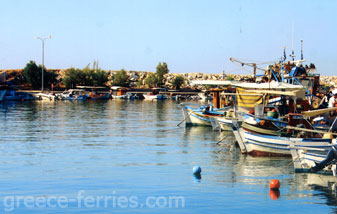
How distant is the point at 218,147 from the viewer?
3353cm

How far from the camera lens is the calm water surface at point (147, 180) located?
704 inches

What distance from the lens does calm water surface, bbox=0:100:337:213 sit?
17875 millimetres

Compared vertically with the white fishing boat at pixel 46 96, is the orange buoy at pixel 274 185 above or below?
below

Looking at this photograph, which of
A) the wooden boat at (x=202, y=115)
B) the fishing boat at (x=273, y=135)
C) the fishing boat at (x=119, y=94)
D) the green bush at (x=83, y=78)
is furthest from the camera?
the green bush at (x=83, y=78)

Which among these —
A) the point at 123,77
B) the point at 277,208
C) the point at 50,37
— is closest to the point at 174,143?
the point at 277,208

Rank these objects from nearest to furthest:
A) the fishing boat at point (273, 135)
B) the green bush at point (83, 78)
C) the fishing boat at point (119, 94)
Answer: the fishing boat at point (273, 135)
the fishing boat at point (119, 94)
the green bush at point (83, 78)

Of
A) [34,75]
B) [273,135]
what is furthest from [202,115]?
[34,75]

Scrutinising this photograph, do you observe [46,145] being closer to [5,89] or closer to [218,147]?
[218,147]

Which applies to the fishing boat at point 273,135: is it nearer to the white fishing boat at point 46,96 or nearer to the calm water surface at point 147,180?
the calm water surface at point 147,180

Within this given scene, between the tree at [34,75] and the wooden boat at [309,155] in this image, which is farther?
the tree at [34,75]

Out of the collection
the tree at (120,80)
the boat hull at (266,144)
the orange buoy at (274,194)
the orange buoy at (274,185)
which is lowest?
the orange buoy at (274,194)

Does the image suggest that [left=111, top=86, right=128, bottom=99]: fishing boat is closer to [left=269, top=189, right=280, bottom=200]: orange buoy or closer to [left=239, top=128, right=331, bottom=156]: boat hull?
[left=239, top=128, right=331, bottom=156]: boat hull

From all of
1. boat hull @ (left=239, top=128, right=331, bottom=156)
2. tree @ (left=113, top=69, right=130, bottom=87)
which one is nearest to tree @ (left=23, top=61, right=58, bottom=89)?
tree @ (left=113, top=69, right=130, bottom=87)

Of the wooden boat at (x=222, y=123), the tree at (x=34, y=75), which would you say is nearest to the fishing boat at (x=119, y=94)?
the tree at (x=34, y=75)
